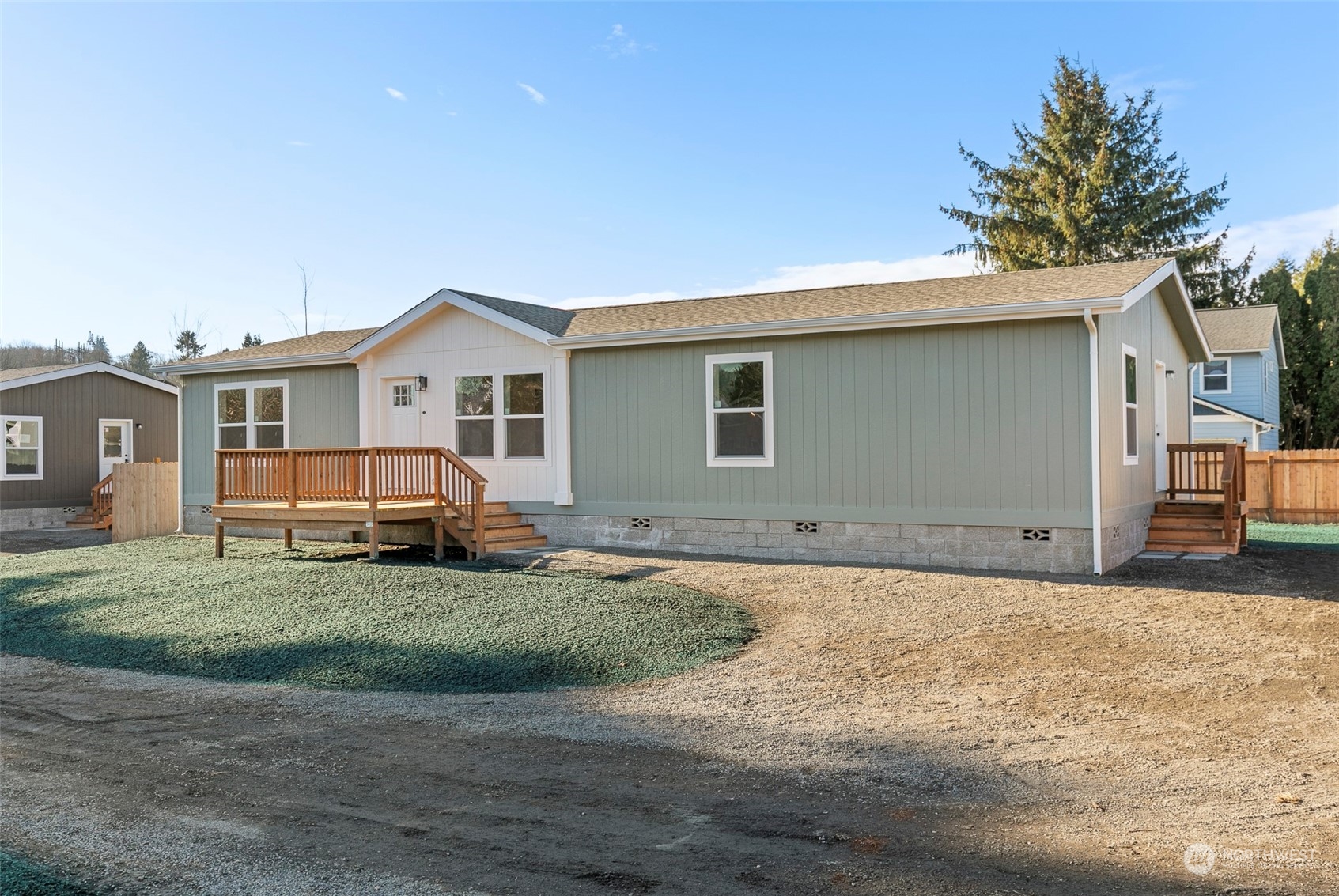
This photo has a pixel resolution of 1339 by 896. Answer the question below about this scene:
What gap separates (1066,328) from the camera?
10867 millimetres

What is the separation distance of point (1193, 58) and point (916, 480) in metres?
19.7

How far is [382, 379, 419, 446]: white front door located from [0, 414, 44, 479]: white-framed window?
12.0m

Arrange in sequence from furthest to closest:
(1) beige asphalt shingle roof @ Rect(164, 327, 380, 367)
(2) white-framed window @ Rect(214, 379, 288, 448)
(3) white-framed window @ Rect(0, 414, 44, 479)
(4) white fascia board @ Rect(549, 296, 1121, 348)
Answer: (3) white-framed window @ Rect(0, 414, 44, 479) < (2) white-framed window @ Rect(214, 379, 288, 448) < (1) beige asphalt shingle roof @ Rect(164, 327, 380, 367) < (4) white fascia board @ Rect(549, 296, 1121, 348)

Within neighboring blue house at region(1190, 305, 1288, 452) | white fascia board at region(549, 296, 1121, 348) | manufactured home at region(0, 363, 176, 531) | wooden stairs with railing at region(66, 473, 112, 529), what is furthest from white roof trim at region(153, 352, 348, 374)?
neighboring blue house at region(1190, 305, 1288, 452)

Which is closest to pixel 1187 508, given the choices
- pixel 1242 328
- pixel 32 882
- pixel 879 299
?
pixel 879 299

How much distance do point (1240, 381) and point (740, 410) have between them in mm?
21110

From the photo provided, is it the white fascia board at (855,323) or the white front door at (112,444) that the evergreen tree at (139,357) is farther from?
the white fascia board at (855,323)

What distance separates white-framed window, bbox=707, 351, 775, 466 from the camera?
495 inches

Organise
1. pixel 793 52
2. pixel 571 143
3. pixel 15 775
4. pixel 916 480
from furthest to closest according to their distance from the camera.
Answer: pixel 571 143
pixel 793 52
pixel 916 480
pixel 15 775

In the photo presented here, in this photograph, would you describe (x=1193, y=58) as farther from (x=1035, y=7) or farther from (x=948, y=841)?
(x=948, y=841)

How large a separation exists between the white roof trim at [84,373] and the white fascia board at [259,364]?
7.25 m

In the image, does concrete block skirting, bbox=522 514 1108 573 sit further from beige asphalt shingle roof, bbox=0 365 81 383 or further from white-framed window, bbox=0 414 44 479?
beige asphalt shingle roof, bbox=0 365 81 383

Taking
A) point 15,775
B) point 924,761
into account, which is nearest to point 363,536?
point 15,775

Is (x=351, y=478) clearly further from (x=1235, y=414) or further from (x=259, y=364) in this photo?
(x=1235, y=414)
